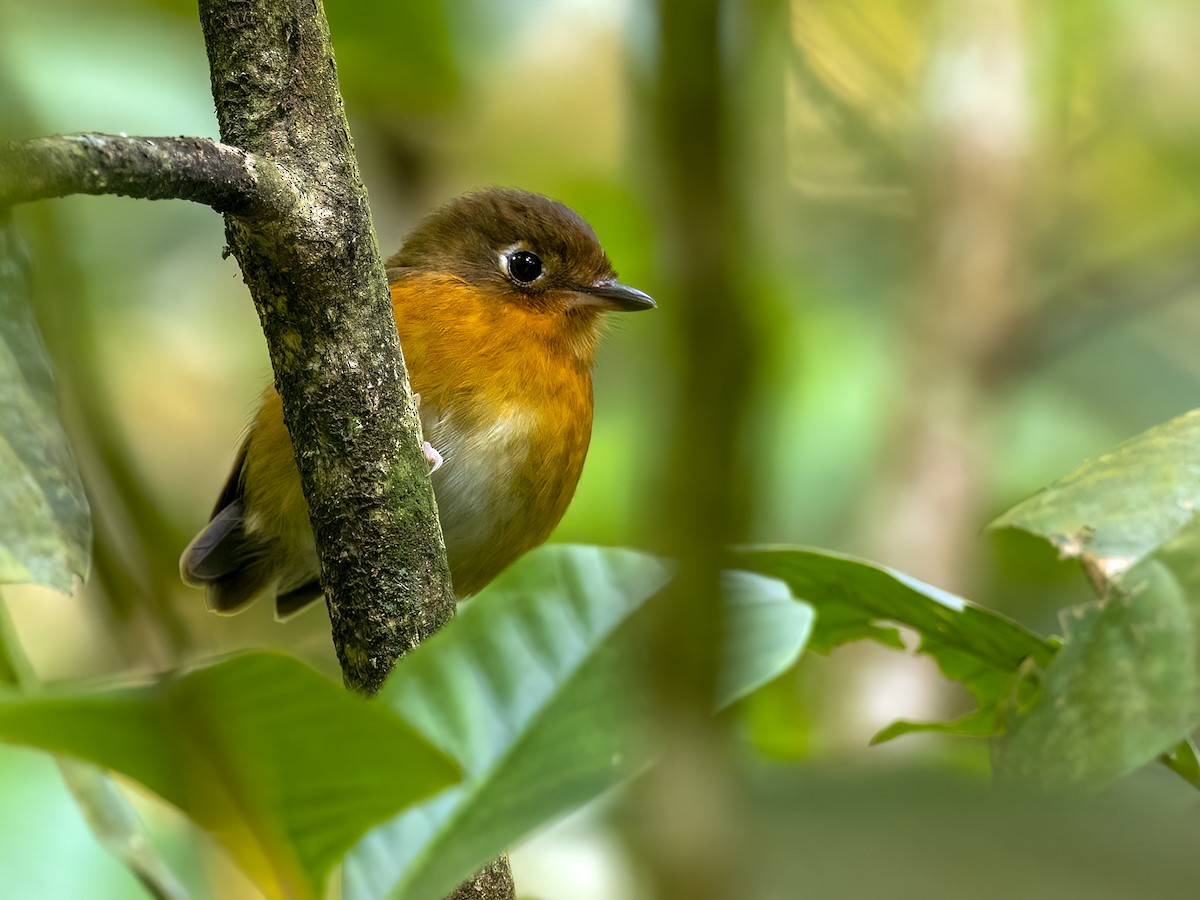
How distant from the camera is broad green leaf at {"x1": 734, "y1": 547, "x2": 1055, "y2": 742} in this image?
1551 millimetres

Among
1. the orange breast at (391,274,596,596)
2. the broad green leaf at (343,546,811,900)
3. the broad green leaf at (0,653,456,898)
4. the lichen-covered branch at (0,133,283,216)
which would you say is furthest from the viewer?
the orange breast at (391,274,596,596)

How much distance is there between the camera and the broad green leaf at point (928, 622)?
155 centimetres

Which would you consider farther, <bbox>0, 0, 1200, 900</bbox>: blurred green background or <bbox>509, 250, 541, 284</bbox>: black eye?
<bbox>509, 250, 541, 284</bbox>: black eye

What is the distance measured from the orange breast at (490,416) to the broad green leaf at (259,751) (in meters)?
2.49

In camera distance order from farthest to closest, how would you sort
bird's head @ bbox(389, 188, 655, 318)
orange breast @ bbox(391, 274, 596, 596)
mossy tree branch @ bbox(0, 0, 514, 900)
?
bird's head @ bbox(389, 188, 655, 318) → orange breast @ bbox(391, 274, 596, 596) → mossy tree branch @ bbox(0, 0, 514, 900)

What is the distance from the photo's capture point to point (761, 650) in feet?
4.13

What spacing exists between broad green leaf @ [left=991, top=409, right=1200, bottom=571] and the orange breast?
90.3 inches

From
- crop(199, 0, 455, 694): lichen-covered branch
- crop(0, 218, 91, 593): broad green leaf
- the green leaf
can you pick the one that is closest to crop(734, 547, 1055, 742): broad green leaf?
the green leaf

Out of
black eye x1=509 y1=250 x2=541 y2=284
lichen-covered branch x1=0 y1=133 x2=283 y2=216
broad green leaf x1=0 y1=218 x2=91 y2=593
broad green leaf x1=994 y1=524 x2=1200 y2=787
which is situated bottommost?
black eye x1=509 y1=250 x2=541 y2=284

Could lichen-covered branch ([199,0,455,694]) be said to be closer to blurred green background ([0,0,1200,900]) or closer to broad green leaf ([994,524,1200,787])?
broad green leaf ([994,524,1200,787])

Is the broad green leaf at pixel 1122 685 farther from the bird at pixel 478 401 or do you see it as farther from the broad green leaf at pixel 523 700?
the bird at pixel 478 401

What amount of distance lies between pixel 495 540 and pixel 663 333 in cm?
313

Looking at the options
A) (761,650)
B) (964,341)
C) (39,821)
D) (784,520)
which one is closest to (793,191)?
→ (964,341)

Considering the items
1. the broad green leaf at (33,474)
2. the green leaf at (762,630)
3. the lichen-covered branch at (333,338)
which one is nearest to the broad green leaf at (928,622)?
the green leaf at (762,630)
